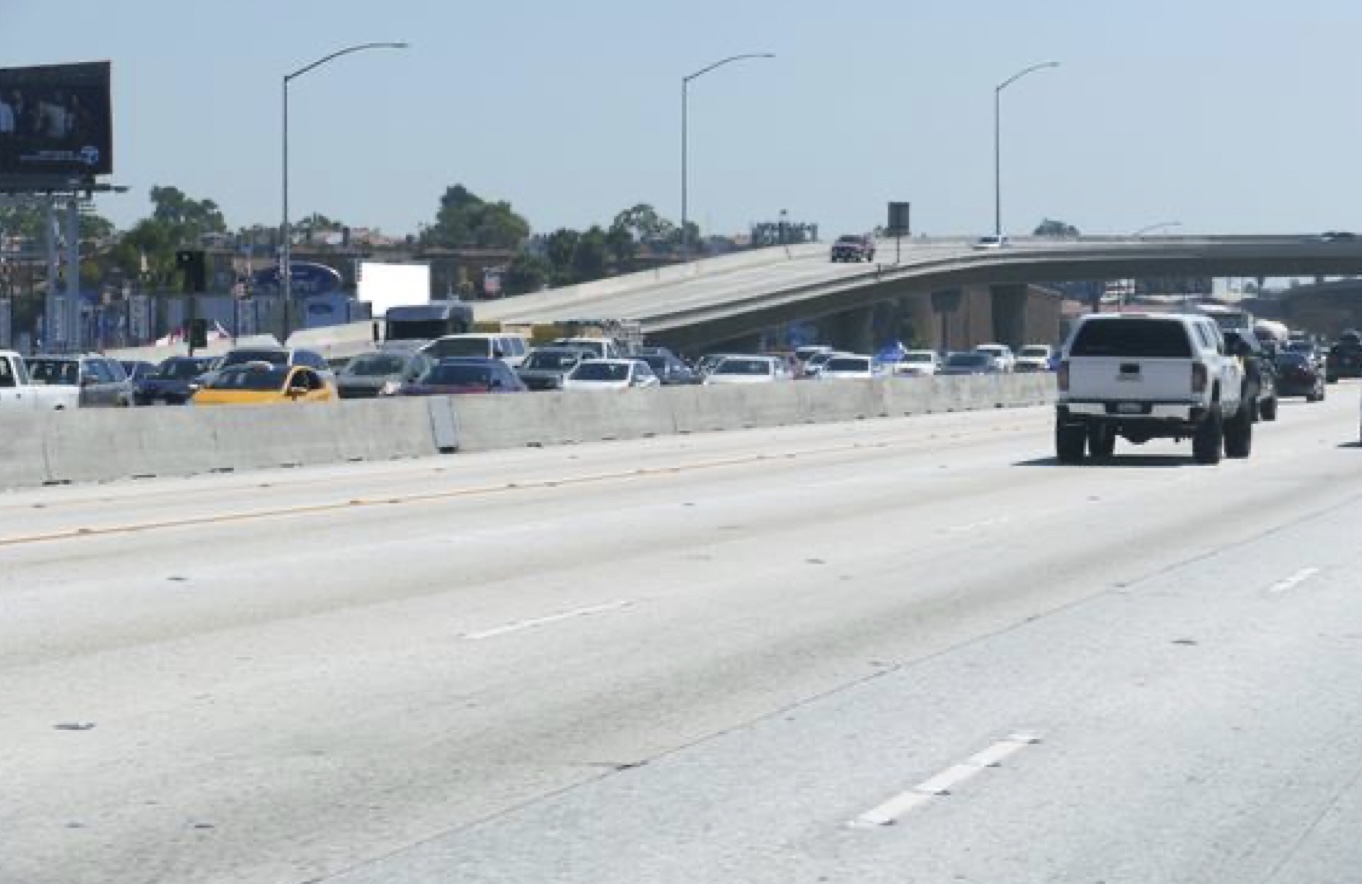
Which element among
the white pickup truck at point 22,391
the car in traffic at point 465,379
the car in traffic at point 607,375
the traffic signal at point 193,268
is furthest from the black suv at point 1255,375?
the traffic signal at point 193,268

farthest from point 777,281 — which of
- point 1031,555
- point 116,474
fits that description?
point 1031,555

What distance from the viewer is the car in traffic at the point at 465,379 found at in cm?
5053

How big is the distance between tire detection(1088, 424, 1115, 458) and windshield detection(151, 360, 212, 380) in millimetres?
Answer: 27044

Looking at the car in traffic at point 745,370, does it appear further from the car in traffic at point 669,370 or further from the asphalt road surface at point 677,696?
the asphalt road surface at point 677,696

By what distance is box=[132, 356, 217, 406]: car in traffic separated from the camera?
54812mm

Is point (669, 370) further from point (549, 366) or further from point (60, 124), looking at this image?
point (60, 124)

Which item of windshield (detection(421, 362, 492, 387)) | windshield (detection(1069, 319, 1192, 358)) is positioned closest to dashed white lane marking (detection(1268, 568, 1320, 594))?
windshield (detection(1069, 319, 1192, 358))

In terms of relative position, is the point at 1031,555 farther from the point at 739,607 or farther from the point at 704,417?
the point at 704,417

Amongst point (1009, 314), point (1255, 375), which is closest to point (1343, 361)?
point (1009, 314)

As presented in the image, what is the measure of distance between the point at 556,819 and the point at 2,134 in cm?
8996

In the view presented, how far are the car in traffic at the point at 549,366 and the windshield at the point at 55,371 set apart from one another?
11.8 meters

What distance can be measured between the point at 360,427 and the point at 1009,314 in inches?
4555

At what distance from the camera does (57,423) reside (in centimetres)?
3278

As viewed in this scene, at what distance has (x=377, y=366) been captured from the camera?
56438 millimetres
